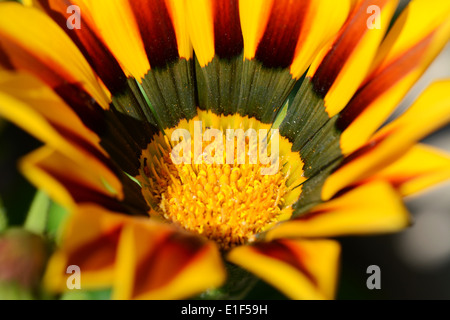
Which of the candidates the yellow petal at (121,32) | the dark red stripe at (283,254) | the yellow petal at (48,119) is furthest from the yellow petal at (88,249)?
the yellow petal at (121,32)

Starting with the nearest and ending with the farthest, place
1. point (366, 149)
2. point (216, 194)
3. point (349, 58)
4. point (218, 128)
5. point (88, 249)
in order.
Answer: point (88, 249) → point (366, 149) → point (349, 58) → point (216, 194) → point (218, 128)

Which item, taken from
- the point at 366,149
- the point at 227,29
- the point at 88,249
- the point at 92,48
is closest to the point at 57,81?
the point at 92,48

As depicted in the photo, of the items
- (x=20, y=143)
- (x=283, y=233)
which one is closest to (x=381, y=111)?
(x=283, y=233)

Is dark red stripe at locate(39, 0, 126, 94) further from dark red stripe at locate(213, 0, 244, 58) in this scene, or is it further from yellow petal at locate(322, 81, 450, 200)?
yellow petal at locate(322, 81, 450, 200)

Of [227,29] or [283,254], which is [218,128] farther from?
[283,254]

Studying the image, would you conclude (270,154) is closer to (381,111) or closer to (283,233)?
(381,111)

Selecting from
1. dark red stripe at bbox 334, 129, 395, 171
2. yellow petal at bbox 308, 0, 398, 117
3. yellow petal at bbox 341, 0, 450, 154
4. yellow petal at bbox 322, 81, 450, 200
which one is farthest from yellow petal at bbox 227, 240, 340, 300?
yellow petal at bbox 308, 0, 398, 117

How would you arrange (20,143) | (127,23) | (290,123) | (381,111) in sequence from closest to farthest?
1. (381,111)
2. (127,23)
3. (290,123)
4. (20,143)
